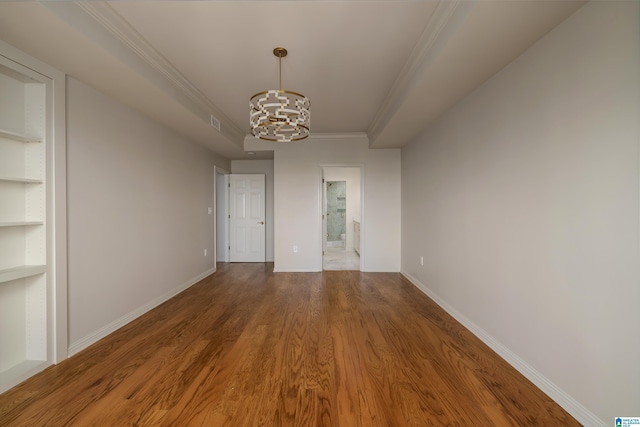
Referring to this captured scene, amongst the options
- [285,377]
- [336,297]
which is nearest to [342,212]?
[336,297]

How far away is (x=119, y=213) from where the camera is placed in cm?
273

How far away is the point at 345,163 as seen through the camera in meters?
4.96

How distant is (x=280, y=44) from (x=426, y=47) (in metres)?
1.19

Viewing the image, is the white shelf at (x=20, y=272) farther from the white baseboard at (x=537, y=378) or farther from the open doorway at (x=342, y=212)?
the open doorway at (x=342, y=212)

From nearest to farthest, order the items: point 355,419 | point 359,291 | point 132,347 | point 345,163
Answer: point 355,419, point 132,347, point 359,291, point 345,163

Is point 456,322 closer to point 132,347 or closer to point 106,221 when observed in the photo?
point 132,347

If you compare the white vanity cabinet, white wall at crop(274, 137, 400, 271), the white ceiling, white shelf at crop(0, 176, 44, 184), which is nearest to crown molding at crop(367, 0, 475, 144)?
the white ceiling

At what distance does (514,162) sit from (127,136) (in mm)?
3680

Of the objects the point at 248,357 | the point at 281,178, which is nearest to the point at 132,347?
the point at 248,357

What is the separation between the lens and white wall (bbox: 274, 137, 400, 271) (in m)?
4.95

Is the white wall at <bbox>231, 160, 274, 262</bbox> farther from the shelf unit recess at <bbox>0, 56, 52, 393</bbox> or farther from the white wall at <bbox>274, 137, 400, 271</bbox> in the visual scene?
the shelf unit recess at <bbox>0, 56, 52, 393</bbox>

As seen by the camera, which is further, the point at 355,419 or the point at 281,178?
the point at 281,178

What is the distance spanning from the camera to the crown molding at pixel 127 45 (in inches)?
64.5

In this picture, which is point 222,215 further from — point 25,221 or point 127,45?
point 127,45
